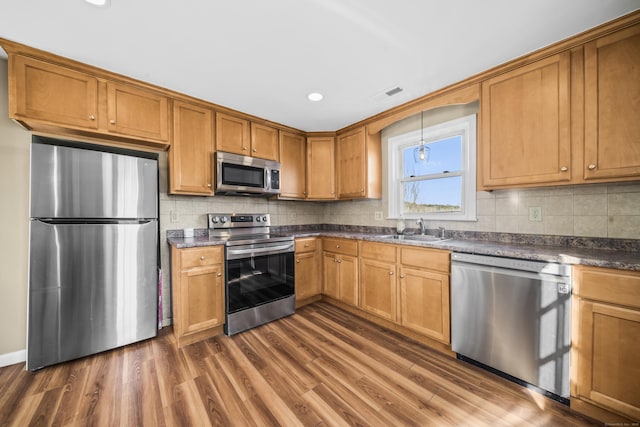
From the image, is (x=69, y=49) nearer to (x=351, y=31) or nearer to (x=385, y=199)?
Result: (x=351, y=31)

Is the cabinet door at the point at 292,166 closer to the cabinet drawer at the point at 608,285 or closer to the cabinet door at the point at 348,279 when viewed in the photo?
the cabinet door at the point at 348,279

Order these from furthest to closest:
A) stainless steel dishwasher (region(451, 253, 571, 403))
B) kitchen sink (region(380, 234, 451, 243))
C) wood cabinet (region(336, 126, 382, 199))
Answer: wood cabinet (region(336, 126, 382, 199)) < kitchen sink (region(380, 234, 451, 243)) < stainless steel dishwasher (region(451, 253, 571, 403))

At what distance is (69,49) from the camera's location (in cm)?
180

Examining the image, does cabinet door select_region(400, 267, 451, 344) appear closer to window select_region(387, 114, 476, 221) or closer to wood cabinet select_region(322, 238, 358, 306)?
wood cabinet select_region(322, 238, 358, 306)

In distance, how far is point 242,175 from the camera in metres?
2.88

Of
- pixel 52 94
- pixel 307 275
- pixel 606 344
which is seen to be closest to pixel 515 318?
pixel 606 344

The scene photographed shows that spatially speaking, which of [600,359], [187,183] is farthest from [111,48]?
[600,359]

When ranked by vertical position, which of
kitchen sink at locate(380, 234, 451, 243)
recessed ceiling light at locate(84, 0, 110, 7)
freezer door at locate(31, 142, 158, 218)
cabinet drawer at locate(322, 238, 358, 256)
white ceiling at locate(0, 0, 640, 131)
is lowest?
cabinet drawer at locate(322, 238, 358, 256)

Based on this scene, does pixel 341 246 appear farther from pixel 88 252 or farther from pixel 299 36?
pixel 88 252

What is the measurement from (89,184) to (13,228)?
0.67m

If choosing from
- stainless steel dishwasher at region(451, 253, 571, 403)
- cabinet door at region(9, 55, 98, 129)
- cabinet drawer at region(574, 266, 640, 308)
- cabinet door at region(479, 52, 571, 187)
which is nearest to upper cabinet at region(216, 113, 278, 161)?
cabinet door at region(9, 55, 98, 129)

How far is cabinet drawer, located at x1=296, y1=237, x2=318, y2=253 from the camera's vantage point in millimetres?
3069

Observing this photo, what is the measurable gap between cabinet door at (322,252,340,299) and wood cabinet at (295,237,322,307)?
0.26 feet

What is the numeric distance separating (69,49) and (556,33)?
345cm
